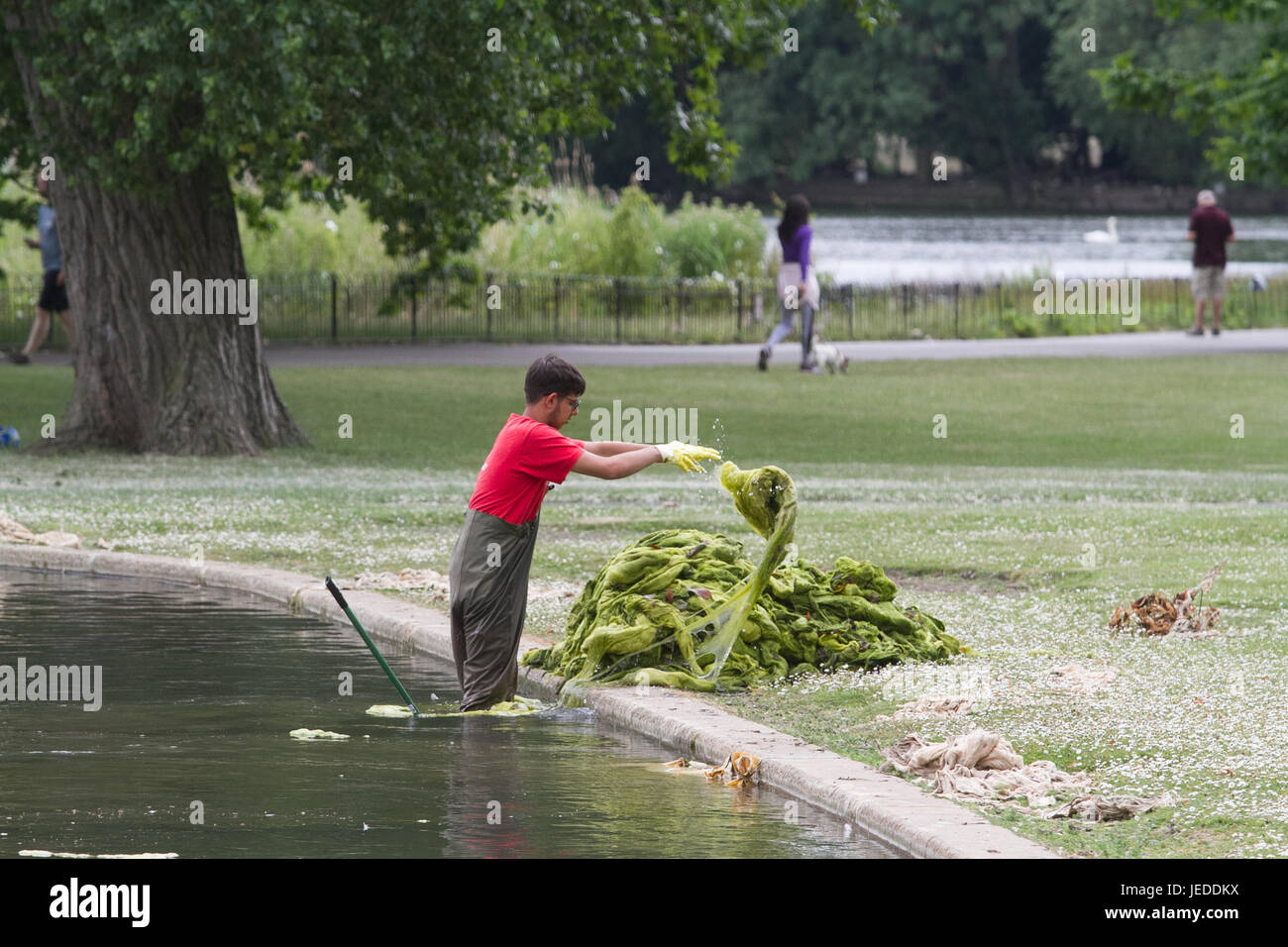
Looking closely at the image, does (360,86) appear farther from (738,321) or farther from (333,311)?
(738,321)

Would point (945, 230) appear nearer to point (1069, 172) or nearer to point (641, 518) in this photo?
point (1069, 172)

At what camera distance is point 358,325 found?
3031cm

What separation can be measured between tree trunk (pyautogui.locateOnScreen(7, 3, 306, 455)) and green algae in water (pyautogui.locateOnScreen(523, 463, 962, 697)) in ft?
30.4

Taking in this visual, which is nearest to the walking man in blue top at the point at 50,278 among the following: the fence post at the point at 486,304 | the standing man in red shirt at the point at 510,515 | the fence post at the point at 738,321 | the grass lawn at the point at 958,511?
the grass lawn at the point at 958,511

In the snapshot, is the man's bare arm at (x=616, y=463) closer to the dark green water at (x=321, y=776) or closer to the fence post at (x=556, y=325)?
the dark green water at (x=321, y=776)

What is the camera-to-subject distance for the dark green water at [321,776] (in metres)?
6.23

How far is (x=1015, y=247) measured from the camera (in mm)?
65125

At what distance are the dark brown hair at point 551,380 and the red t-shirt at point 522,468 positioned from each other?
0.12 meters

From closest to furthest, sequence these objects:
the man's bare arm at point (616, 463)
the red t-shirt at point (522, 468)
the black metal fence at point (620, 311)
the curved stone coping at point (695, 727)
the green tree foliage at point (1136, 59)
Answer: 1. the curved stone coping at point (695, 727)
2. the man's bare arm at point (616, 463)
3. the red t-shirt at point (522, 468)
4. the black metal fence at point (620, 311)
5. the green tree foliage at point (1136, 59)

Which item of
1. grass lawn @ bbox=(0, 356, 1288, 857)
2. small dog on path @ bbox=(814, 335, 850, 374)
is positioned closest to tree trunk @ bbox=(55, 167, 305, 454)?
grass lawn @ bbox=(0, 356, 1288, 857)

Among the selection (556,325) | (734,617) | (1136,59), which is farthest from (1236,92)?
(1136,59)

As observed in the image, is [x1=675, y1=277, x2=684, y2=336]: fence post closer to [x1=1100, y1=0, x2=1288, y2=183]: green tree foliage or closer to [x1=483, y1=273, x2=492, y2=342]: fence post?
[x1=483, y1=273, x2=492, y2=342]: fence post

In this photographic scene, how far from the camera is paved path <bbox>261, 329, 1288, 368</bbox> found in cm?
2731
